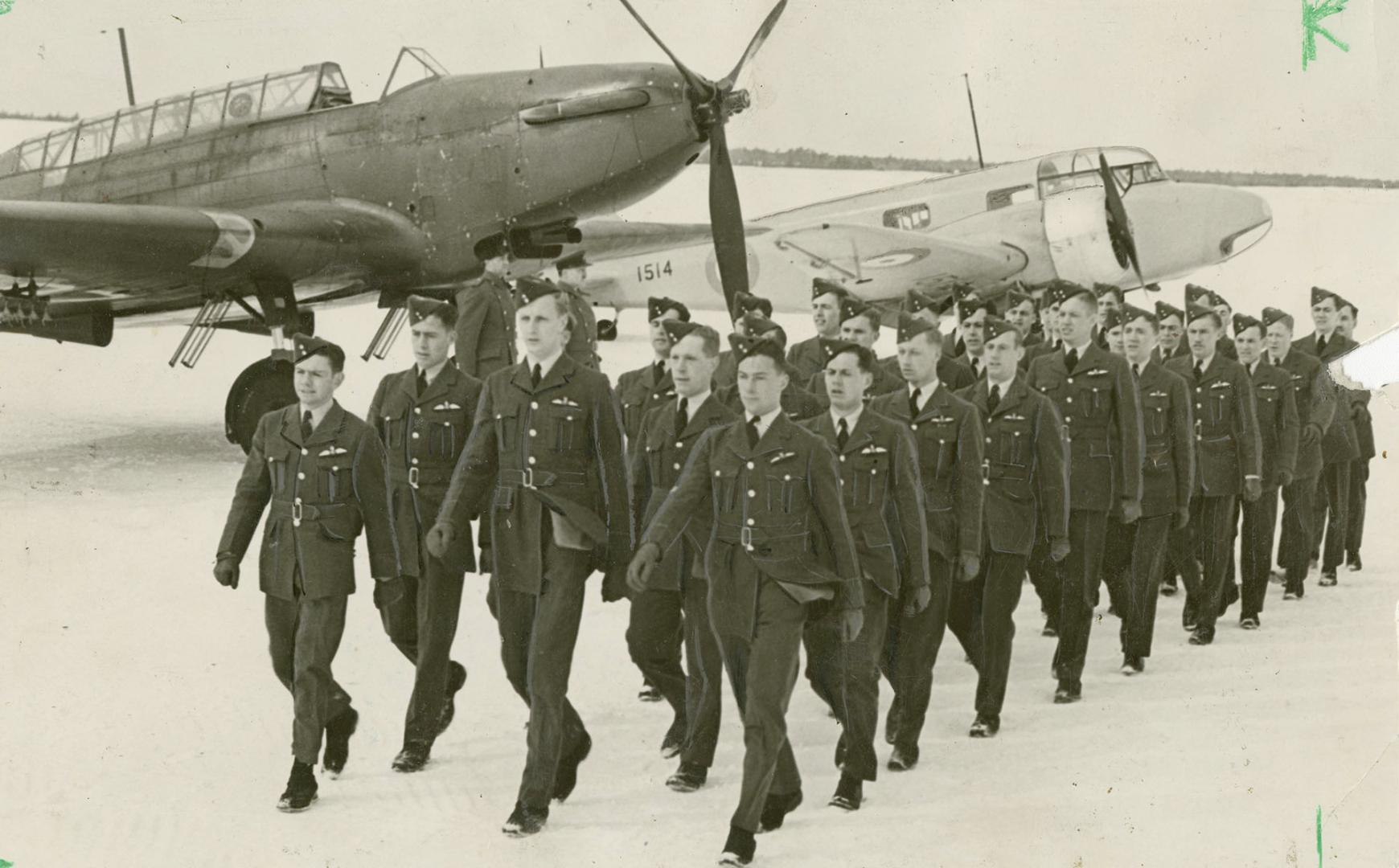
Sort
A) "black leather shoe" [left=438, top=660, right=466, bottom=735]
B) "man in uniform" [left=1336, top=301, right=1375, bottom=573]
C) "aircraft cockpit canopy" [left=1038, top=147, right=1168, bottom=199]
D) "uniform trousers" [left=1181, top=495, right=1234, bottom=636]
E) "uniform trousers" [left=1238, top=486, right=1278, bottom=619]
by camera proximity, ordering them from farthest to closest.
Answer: "aircraft cockpit canopy" [left=1038, top=147, right=1168, bottom=199], "man in uniform" [left=1336, top=301, right=1375, bottom=573], "uniform trousers" [left=1238, top=486, right=1278, bottom=619], "uniform trousers" [left=1181, top=495, right=1234, bottom=636], "black leather shoe" [left=438, top=660, right=466, bottom=735]

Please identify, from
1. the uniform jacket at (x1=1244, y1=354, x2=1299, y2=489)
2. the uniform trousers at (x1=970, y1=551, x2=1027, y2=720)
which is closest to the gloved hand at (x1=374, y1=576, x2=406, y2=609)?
the uniform trousers at (x1=970, y1=551, x2=1027, y2=720)

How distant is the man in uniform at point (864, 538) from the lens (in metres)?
4.21

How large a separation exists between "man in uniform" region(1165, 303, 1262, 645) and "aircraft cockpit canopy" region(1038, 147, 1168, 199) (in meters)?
5.19

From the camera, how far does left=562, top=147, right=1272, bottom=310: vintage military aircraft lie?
11.7 meters

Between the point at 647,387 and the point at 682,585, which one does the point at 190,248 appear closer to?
the point at 647,387

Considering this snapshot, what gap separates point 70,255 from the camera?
26.7 ft

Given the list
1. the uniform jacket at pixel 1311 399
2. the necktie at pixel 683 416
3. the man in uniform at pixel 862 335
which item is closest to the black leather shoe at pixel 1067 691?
the man in uniform at pixel 862 335

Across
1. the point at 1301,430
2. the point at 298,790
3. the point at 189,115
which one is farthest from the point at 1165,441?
the point at 189,115

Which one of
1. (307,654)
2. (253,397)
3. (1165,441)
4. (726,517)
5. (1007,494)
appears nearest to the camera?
(726,517)

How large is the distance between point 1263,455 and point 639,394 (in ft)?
11.1

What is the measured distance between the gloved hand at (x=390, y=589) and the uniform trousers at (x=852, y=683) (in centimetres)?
125

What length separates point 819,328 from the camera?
222 inches

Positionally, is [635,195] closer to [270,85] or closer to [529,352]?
[270,85]

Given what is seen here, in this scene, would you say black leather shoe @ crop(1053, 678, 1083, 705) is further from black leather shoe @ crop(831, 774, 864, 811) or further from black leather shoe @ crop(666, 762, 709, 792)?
black leather shoe @ crop(666, 762, 709, 792)
